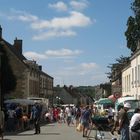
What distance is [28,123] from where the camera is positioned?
4203 centimetres

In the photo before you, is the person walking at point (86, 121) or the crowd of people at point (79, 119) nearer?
the crowd of people at point (79, 119)

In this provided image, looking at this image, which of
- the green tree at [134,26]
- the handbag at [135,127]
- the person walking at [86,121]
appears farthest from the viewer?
the green tree at [134,26]

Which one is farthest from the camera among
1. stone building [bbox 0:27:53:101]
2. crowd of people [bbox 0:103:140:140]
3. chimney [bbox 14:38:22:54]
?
chimney [bbox 14:38:22:54]

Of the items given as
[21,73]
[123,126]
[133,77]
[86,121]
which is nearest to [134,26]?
[133,77]

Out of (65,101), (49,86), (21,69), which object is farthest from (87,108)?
(65,101)

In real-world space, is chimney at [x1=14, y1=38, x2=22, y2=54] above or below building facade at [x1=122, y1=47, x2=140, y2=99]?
above

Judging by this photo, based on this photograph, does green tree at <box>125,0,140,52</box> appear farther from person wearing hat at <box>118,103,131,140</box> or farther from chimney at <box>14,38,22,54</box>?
person wearing hat at <box>118,103,131,140</box>

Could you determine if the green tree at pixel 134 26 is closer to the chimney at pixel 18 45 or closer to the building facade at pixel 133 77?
the building facade at pixel 133 77

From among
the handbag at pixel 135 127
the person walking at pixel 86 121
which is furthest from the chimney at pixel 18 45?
the handbag at pixel 135 127

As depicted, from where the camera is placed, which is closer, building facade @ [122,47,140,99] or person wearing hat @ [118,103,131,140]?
person wearing hat @ [118,103,131,140]

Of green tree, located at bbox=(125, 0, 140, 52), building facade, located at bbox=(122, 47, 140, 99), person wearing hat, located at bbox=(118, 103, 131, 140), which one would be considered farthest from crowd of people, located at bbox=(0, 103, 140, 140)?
green tree, located at bbox=(125, 0, 140, 52)

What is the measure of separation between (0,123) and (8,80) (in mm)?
38668

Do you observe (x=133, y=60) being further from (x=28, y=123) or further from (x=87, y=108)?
(x=87, y=108)

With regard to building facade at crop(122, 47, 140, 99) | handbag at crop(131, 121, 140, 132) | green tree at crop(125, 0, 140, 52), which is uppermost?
green tree at crop(125, 0, 140, 52)
